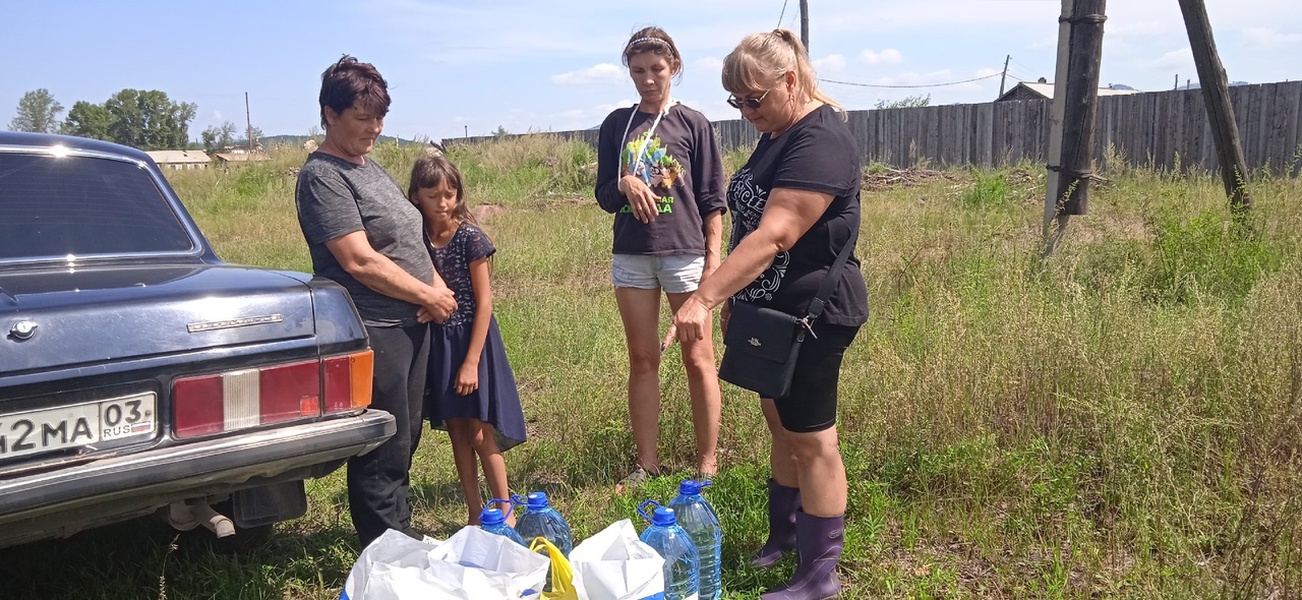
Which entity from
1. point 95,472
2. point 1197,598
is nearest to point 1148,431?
point 1197,598

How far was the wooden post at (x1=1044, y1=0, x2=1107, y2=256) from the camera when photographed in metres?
5.53

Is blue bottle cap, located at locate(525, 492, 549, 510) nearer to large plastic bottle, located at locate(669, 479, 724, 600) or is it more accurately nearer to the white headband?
large plastic bottle, located at locate(669, 479, 724, 600)

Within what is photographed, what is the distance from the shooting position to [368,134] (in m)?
3.12

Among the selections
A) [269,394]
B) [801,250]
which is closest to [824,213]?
[801,250]

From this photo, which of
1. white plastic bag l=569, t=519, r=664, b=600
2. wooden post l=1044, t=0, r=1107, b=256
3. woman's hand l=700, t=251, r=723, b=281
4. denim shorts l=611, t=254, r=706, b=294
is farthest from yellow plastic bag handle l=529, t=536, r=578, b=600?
wooden post l=1044, t=0, r=1107, b=256

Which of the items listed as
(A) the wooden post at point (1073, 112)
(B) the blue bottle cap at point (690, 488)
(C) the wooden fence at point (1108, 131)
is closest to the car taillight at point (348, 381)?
(B) the blue bottle cap at point (690, 488)

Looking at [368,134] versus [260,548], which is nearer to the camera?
[368,134]

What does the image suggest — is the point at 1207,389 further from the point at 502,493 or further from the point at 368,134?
the point at 368,134

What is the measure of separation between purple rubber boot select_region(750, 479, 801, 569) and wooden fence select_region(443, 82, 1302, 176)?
9960 millimetres

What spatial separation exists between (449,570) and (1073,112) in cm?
503

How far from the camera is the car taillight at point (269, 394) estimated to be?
2447mm

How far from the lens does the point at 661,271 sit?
154 inches

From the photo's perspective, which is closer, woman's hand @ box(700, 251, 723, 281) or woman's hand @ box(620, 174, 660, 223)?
woman's hand @ box(620, 174, 660, 223)

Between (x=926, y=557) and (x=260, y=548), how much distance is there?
2618 millimetres
